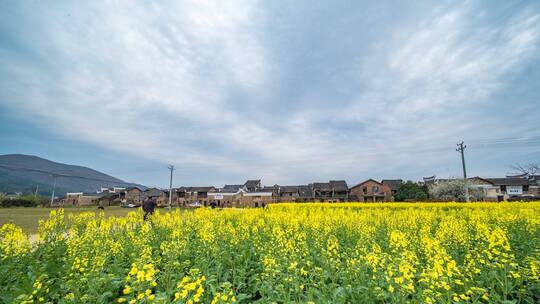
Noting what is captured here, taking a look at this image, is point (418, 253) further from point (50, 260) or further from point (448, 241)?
point (50, 260)

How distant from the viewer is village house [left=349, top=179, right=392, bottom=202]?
2603 inches

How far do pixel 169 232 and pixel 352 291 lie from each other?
6691 millimetres

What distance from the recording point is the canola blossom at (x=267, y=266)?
3174 millimetres

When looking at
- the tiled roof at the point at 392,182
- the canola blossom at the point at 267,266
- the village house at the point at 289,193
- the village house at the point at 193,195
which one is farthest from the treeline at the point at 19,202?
the tiled roof at the point at 392,182

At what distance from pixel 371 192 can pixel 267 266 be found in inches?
2742

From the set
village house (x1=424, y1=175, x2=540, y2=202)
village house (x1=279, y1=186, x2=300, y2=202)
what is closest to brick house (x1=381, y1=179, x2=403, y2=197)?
village house (x1=424, y1=175, x2=540, y2=202)

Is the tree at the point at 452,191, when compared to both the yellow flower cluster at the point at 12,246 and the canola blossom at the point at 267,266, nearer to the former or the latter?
the canola blossom at the point at 267,266

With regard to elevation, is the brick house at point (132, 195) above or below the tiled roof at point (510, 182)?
below

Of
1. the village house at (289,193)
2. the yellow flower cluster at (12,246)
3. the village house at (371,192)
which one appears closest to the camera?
the yellow flower cluster at (12,246)

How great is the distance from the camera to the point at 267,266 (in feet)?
13.0

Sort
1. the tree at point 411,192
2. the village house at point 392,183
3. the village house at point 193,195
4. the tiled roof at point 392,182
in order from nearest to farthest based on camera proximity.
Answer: the tree at point 411,192
the village house at point 392,183
the tiled roof at point 392,182
the village house at point 193,195

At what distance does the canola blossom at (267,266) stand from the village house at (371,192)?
6054 cm

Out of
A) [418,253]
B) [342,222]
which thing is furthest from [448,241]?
[342,222]

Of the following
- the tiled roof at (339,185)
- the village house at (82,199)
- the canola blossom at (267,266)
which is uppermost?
the tiled roof at (339,185)
